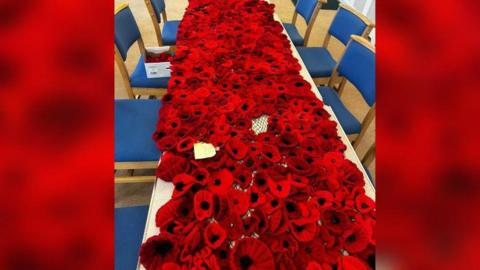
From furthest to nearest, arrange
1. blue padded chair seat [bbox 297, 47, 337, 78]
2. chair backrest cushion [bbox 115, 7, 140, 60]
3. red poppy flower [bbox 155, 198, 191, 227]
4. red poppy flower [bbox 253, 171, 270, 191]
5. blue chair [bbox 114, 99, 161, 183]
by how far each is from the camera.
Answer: blue padded chair seat [bbox 297, 47, 337, 78]
chair backrest cushion [bbox 115, 7, 140, 60]
blue chair [bbox 114, 99, 161, 183]
red poppy flower [bbox 253, 171, 270, 191]
red poppy flower [bbox 155, 198, 191, 227]

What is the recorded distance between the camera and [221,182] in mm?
904

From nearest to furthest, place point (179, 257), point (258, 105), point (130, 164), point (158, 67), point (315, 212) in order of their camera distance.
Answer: point (179, 257) → point (315, 212) → point (258, 105) → point (130, 164) → point (158, 67)

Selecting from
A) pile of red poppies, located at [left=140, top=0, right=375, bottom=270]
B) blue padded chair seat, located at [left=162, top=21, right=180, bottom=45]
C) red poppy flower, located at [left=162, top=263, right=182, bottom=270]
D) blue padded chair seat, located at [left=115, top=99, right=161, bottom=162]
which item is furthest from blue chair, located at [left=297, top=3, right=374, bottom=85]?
red poppy flower, located at [left=162, top=263, right=182, bottom=270]

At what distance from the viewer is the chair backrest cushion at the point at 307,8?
2277 millimetres

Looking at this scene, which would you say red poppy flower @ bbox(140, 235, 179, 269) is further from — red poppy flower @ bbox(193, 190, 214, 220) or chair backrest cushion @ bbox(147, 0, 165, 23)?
chair backrest cushion @ bbox(147, 0, 165, 23)

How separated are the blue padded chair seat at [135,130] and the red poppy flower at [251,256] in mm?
691

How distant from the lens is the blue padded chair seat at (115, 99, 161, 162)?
4.38 feet

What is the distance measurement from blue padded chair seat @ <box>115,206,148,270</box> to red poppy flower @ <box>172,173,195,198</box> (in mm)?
259

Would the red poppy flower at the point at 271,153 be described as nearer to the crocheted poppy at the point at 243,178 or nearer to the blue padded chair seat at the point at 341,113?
the crocheted poppy at the point at 243,178
